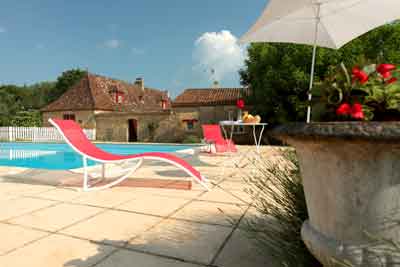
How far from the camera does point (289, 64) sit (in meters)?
14.4

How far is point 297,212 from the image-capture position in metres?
1.53

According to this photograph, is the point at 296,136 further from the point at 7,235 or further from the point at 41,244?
the point at 7,235

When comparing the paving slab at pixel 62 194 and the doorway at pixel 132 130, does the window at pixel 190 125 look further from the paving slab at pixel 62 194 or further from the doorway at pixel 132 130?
the paving slab at pixel 62 194

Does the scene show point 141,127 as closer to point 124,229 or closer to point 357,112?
point 124,229

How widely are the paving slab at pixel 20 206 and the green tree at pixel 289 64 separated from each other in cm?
1067

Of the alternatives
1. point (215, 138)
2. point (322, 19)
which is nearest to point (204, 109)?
point (215, 138)

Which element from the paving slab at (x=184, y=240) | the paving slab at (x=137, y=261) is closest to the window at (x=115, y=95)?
the paving slab at (x=184, y=240)

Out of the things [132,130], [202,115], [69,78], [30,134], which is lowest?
[30,134]

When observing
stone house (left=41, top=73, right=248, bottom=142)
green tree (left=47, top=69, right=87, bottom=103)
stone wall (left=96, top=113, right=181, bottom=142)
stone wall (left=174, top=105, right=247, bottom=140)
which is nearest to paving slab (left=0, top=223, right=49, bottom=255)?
stone wall (left=174, top=105, right=247, bottom=140)

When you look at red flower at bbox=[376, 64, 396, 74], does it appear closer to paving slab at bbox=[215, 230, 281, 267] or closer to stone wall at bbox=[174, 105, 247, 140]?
paving slab at bbox=[215, 230, 281, 267]

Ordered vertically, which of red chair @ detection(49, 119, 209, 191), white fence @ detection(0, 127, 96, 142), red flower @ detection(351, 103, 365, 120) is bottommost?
white fence @ detection(0, 127, 96, 142)

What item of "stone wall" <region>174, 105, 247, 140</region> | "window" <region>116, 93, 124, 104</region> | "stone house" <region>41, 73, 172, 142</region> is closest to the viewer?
"stone wall" <region>174, 105, 247, 140</region>

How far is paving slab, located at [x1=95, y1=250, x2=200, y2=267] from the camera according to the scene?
5.26ft

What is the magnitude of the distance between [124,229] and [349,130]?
196 centimetres
